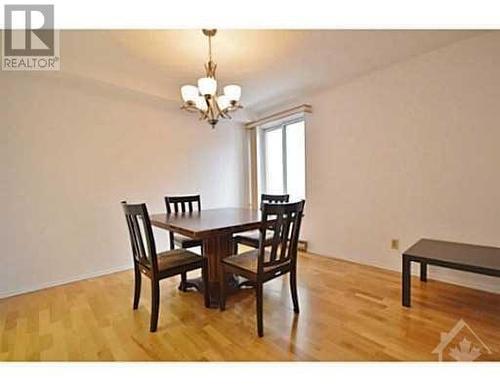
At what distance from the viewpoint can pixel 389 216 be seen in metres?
3.08

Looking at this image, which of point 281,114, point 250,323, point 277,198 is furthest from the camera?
point 281,114

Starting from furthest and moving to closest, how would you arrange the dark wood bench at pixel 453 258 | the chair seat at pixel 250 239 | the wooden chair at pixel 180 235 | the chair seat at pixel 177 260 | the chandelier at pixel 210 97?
the chair seat at pixel 250 239 → the wooden chair at pixel 180 235 → the chandelier at pixel 210 97 → the chair seat at pixel 177 260 → the dark wood bench at pixel 453 258

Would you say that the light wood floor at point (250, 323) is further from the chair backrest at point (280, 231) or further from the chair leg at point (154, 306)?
the chair backrest at point (280, 231)

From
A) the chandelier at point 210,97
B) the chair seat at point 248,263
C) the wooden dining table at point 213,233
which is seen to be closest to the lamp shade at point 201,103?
the chandelier at point 210,97

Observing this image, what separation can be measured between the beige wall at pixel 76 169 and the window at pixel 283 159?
1365 millimetres

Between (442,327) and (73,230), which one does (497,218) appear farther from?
(73,230)

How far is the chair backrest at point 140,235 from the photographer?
6.19ft

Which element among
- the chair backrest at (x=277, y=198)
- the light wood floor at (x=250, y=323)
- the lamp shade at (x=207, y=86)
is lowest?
the light wood floor at (x=250, y=323)

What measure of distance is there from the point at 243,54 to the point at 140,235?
1.91m

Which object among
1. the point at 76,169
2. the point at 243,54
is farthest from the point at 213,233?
the point at 76,169

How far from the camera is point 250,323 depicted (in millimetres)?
2010

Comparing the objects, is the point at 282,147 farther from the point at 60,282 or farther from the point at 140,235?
the point at 60,282
